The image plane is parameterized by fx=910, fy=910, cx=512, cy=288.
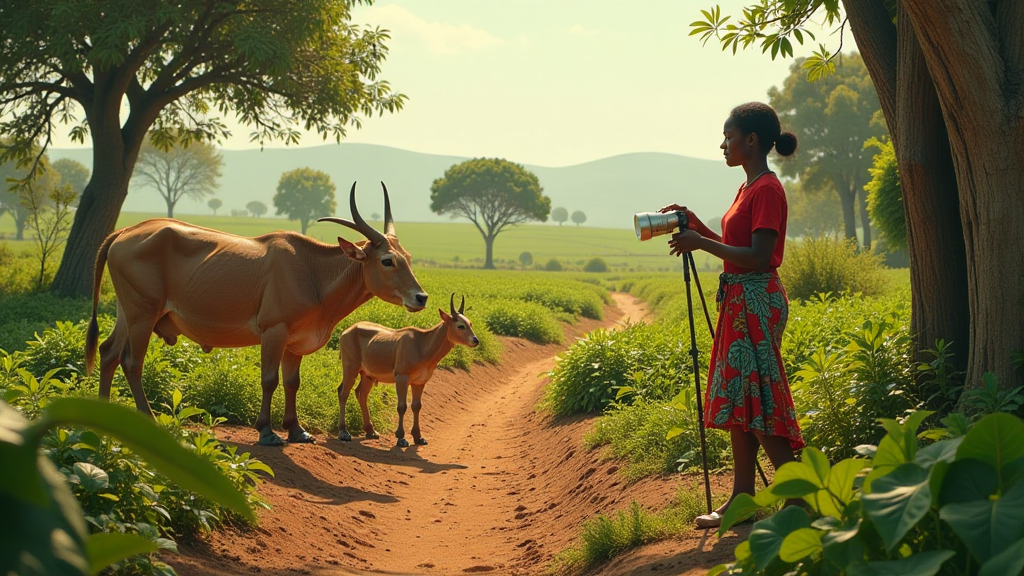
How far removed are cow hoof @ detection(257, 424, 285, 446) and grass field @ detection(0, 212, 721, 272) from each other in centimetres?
8618

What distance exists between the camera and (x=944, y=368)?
5.81 m

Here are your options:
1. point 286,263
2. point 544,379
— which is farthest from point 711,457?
point 544,379

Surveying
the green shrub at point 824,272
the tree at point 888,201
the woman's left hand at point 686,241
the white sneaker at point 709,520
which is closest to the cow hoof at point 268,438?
the white sneaker at point 709,520

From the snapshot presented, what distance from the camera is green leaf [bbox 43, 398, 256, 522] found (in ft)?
3.50

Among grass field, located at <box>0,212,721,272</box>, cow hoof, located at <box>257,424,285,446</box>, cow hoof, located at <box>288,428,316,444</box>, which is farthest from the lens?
grass field, located at <box>0,212,721,272</box>

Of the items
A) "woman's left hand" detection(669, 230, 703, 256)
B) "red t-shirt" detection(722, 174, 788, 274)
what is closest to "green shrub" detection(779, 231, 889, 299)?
"red t-shirt" detection(722, 174, 788, 274)

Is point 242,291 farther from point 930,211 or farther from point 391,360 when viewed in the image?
point 930,211

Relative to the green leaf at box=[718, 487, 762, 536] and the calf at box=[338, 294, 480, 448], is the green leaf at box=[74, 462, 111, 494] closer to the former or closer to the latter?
the green leaf at box=[718, 487, 762, 536]

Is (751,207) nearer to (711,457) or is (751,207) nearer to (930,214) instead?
(930,214)

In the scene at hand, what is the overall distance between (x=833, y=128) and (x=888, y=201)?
48.6 meters

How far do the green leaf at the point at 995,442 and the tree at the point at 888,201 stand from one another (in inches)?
675

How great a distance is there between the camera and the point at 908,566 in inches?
101

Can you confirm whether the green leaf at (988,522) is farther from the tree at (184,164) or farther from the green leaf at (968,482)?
the tree at (184,164)

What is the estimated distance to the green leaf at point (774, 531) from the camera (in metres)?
2.91
